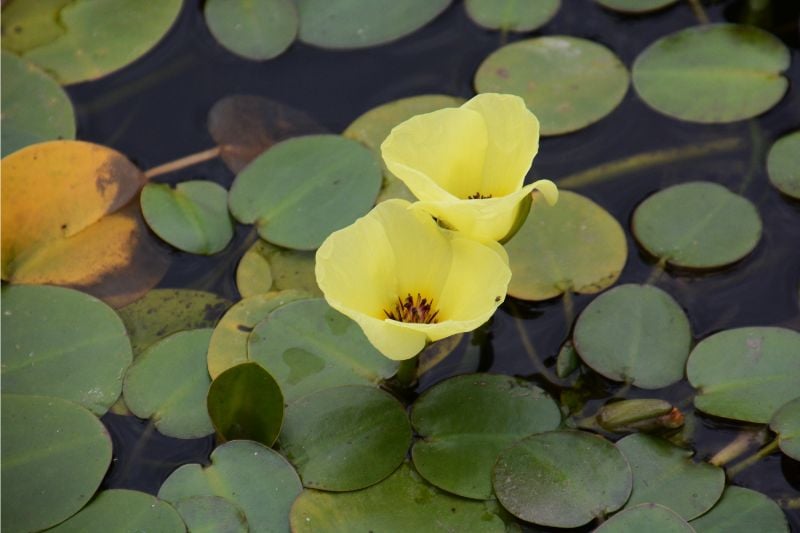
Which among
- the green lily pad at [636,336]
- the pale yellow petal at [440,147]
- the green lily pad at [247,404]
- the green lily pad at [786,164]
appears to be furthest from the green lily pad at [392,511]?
the green lily pad at [786,164]

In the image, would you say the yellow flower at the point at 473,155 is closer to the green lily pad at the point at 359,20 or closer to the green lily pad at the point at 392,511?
the green lily pad at the point at 392,511

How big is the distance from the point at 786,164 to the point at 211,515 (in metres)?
1.38

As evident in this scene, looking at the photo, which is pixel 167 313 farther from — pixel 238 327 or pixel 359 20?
pixel 359 20

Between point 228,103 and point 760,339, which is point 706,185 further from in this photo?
point 228,103

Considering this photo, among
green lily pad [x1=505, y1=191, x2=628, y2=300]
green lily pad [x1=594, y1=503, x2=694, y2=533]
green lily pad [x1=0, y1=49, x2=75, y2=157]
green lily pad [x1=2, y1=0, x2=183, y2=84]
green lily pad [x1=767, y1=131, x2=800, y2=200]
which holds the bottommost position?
green lily pad [x1=594, y1=503, x2=694, y2=533]

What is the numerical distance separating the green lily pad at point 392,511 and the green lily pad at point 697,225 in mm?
671

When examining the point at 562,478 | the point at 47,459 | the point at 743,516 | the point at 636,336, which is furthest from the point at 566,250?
the point at 47,459

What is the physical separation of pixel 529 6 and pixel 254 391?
1.20 meters

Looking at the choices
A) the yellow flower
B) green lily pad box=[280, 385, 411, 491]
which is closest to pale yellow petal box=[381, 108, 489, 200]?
the yellow flower

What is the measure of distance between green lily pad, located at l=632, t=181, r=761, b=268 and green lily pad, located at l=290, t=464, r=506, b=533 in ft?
2.20

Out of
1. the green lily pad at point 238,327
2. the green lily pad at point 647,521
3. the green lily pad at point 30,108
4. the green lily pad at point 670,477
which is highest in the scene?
the green lily pad at point 30,108

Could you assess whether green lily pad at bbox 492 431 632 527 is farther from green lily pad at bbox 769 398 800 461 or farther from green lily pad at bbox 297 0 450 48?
green lily pad at bbox 297 0 450 48

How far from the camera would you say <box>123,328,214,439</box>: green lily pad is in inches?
73.4

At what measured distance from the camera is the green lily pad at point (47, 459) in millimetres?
1756
